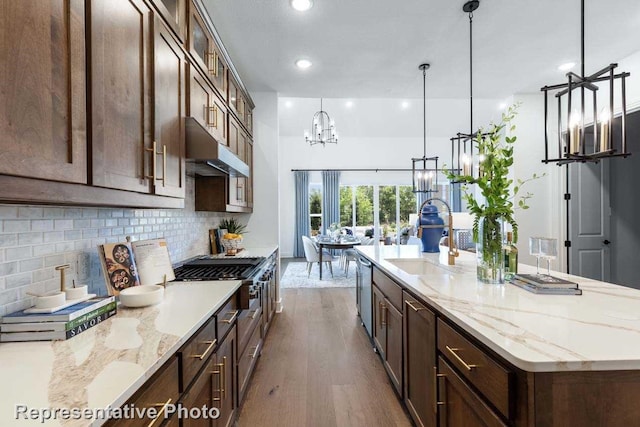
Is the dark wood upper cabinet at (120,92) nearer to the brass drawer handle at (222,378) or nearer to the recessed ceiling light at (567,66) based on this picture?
the brass drawer handle at (222,378)

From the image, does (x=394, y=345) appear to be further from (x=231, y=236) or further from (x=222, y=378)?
(x=231, y=236)

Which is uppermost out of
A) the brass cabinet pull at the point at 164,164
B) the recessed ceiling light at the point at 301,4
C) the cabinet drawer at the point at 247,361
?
the recessed ceiling light at the point at 301,4

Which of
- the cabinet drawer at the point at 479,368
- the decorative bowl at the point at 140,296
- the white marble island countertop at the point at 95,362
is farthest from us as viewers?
the decorative bowl at the point at 140,296

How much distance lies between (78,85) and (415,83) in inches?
139

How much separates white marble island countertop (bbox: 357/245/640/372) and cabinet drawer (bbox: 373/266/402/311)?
0.21 metres

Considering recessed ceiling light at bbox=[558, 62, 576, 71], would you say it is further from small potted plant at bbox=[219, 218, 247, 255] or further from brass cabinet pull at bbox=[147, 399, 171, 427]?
brass cabinet pull at bbox=[147, 399, 171, 427]

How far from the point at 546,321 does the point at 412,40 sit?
2.55m

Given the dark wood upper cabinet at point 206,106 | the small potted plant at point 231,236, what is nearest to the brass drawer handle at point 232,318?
the dark wood upper cabinet at point 206,106

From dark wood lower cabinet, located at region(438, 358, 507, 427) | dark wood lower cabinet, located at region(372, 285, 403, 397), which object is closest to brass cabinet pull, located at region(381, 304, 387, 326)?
dark wood lower cabinet, located at region(372, 285, 403, 397)

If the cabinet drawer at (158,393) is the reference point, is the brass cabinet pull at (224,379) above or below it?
below

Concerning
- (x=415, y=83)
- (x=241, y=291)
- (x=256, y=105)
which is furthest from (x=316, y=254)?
(x=241, y=291)

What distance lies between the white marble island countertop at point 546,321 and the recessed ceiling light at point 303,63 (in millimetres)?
2438

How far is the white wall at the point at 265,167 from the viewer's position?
3.96m

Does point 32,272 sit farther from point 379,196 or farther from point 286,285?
point 379,196
